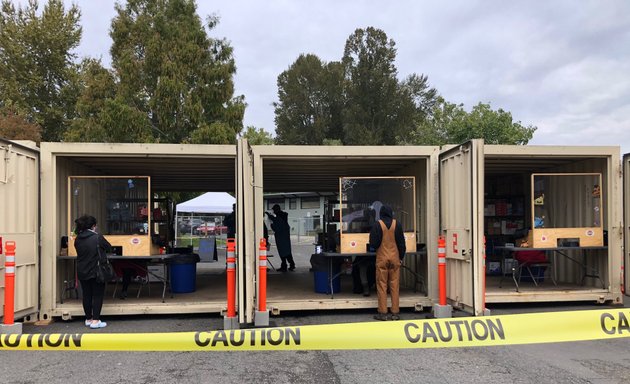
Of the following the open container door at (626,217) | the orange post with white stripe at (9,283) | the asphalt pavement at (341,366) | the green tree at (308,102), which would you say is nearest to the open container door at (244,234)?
the asphalt pavement at (341,366)

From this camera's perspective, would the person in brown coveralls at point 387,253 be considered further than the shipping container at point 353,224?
Yes

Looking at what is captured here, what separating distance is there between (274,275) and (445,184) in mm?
5820

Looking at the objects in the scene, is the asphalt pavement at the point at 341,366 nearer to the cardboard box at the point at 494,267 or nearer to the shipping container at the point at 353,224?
the shipping container at the point at 353,224

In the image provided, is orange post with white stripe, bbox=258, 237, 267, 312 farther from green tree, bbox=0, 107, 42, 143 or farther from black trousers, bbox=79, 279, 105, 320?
green tree, bbox=0, 107, 42, 143

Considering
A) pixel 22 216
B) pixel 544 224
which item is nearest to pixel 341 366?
pixel 22 216

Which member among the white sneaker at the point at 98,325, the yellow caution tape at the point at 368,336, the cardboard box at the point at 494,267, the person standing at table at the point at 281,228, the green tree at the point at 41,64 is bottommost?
the white sneaker at the point at 98,325

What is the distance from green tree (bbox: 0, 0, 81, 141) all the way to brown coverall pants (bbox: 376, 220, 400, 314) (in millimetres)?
21792

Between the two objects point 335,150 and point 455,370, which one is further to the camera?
point 335,150

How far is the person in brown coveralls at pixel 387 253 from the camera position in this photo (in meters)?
7.24

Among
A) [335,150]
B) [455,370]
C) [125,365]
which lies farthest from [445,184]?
[125,365]

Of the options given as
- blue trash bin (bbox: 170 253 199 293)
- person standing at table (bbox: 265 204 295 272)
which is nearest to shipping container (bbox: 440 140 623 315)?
blue trash bin (bbox: 170 253 199 293)

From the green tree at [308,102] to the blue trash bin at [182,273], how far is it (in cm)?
4090

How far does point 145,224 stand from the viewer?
8.28 meters

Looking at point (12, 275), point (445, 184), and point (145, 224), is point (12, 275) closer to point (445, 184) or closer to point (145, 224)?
point (145, 224)
